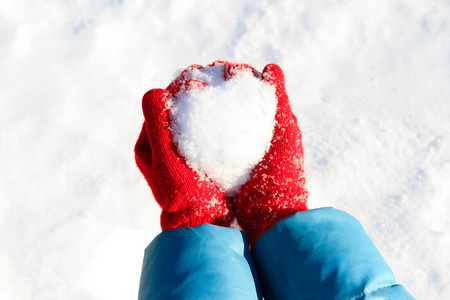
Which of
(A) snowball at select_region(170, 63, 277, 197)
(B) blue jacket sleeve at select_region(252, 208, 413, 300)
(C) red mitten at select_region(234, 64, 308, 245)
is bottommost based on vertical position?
(B) blue jacket sleeve at select_region(252, 208, 413, 300)

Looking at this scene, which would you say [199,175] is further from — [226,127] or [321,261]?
[321,261]

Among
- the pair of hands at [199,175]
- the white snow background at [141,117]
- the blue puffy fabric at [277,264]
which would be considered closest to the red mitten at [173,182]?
the pair of hands at [199,175]

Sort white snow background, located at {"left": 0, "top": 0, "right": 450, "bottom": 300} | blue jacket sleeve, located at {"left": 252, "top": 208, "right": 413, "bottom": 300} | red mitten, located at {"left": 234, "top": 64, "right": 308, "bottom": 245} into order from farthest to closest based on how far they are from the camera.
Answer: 1. white snow background, located at {"left": 0, "top": 0, "right": 450, "bottom": 300}
2. red mitten, located at {"left": 234, "top": 64, "right": 308, "bottom": 245}
3. blue jacket sleeve, located at {"left": 252, "top": 208, "right": 413, "bottom": 300}

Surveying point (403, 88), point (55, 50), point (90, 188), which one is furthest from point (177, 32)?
point (403, 88)

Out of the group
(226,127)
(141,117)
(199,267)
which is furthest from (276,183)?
(141,117)

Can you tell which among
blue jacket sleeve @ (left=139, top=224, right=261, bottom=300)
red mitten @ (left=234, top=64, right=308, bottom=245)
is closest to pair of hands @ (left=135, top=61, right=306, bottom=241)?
red mitten @ (left=234, top=64, right=308, bottom=245)

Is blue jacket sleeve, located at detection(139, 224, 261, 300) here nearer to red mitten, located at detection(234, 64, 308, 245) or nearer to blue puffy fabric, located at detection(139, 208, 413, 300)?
blue puffy fabric, located at detection(139, 208, 413, 300)

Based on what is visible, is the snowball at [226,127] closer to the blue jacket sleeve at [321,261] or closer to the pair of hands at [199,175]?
the pair of hands at [199,175]
